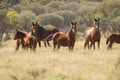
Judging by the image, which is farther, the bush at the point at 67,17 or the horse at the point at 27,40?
the bush at the point at 67,17

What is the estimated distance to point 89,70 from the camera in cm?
885

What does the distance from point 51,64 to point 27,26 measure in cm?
2691

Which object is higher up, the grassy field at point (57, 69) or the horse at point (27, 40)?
the grassy field at point (57, 69)

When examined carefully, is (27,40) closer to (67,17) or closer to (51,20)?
(51,20)

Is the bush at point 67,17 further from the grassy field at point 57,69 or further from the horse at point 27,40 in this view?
the grassy field at point 57,69

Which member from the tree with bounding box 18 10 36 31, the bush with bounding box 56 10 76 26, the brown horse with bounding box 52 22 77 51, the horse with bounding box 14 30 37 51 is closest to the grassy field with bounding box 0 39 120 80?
the brown horse with bounding box 52 22 77 51

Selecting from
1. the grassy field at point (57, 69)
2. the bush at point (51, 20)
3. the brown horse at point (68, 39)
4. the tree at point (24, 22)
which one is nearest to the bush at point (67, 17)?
the bush at point (51, 20)

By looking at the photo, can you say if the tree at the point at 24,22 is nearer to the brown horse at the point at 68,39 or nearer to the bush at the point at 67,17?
the bush at the point at 67,17

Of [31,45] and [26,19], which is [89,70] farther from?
[26,19]

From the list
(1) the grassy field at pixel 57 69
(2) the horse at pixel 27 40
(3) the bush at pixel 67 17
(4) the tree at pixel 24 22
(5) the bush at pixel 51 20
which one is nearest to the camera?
(1) the grassy field at pixel 57 69

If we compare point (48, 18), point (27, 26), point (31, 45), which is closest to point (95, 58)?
point (31, 45)

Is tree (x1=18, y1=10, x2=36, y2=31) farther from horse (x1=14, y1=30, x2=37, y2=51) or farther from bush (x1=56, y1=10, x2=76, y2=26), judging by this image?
horse (x1=14, y1=30, x2=37, y2=51)

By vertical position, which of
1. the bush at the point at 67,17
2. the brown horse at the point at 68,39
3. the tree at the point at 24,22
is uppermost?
the brown horse at the point at 68,39

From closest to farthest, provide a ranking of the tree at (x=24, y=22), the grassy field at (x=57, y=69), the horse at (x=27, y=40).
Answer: the grassy field at (x=57, y=69)
the horse at (x=27, y=40)
the tree at (x=24, y=22)
